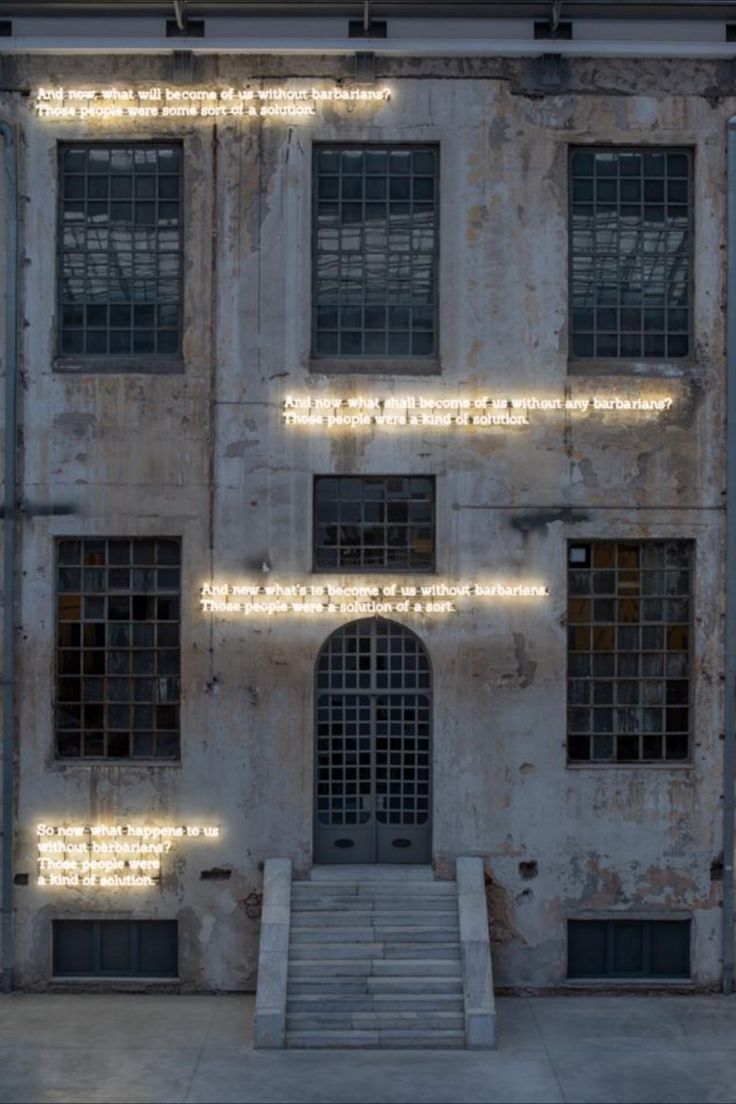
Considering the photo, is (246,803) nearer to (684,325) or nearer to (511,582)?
(511,582)

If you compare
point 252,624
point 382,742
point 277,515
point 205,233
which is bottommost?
point 382,742

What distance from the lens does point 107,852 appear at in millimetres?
18078

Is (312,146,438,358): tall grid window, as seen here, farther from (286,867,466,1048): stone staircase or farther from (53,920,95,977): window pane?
(53,920,95,977): window pane

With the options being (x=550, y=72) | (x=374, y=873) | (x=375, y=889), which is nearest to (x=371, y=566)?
(x=374, y=873)

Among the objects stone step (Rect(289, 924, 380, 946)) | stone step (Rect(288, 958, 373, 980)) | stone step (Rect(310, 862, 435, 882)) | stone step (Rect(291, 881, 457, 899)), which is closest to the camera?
stone step (Rect(288, 958, 373, 980))

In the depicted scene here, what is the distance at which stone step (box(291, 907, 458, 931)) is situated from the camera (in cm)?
1745

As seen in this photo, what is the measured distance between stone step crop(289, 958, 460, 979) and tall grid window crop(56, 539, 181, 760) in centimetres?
339

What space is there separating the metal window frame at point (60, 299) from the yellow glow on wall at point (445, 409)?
1804 millimetres

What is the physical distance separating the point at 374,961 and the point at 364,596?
4649 millimetres

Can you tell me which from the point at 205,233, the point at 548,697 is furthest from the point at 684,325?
the point at 205,233

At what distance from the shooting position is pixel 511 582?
1828 cm

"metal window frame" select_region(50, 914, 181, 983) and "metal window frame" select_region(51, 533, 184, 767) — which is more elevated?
"metal window frame" select_region(51, 533, 184, 767)

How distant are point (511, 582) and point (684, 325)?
13.9 feet

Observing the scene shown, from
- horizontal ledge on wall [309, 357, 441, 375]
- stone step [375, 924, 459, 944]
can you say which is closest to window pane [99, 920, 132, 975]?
stone step [375, 924, 459, 944]
